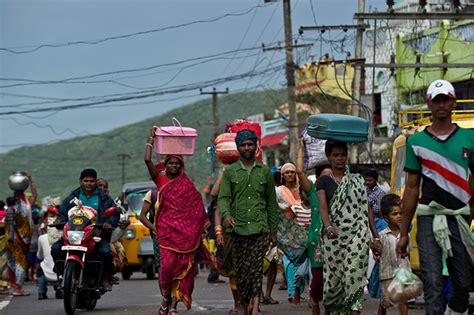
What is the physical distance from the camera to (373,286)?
12578mm

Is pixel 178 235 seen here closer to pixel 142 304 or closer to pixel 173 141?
pixel 173 141

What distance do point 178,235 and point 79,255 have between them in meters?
1.92

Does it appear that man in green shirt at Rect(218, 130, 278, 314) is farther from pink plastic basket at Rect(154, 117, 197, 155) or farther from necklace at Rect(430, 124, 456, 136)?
necklace at Rect(430, 124, 456, 136)

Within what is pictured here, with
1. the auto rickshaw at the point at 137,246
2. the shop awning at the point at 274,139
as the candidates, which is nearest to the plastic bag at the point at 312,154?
the auto rickshaw at the point at 137,246

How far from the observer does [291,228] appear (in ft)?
53.4

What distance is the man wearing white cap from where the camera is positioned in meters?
9.23

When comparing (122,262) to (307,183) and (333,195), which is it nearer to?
(307,183)

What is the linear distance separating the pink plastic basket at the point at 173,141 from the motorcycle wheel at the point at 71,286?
1.94 metres

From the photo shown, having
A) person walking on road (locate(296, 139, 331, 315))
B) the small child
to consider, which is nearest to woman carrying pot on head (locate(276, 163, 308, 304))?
person walking on road (locate(296, 139, 331, 315))

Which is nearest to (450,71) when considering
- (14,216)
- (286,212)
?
(14,216)

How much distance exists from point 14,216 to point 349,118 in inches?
456

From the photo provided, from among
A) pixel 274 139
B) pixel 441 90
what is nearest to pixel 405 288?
pixel 441 90

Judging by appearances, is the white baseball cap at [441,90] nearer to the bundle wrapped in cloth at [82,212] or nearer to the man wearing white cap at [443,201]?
the man wearing white cap at [443,201]

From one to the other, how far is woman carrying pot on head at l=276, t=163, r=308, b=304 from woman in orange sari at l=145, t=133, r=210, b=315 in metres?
2.57
